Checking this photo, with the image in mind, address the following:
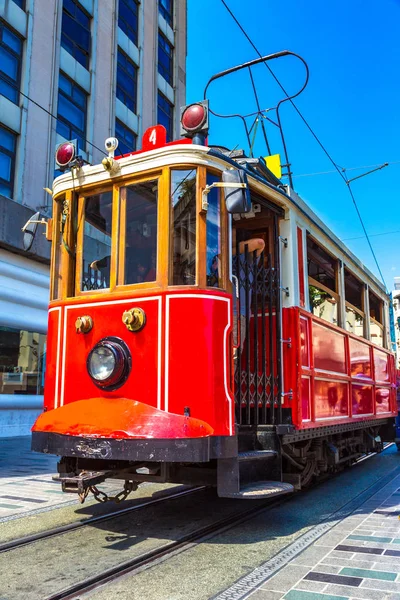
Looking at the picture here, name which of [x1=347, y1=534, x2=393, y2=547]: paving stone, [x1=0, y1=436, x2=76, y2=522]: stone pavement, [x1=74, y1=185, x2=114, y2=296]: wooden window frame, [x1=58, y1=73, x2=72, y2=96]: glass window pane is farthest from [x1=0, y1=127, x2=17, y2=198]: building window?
[x1=347, y1=534, x2=393, y2=547]: paving stone

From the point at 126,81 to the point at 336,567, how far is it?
17.5 metres

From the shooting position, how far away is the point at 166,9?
2119 cm

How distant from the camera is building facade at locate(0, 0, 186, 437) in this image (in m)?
13.1

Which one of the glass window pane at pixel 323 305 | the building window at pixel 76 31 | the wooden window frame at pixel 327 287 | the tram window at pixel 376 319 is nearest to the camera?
the wooden window frame at pixel 327 287

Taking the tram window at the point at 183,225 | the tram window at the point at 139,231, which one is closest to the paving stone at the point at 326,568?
the tram window at the point at 183,225

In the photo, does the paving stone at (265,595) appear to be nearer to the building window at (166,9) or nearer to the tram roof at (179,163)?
the tram roof at (179,163)

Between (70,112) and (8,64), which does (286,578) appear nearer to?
(8,64)

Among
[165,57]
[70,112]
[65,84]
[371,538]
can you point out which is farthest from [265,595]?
[165,57]

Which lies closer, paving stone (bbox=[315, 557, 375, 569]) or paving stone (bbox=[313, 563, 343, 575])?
paving stone (bbox=[313, 563, 343, 575])

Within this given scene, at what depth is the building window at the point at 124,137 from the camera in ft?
57.2

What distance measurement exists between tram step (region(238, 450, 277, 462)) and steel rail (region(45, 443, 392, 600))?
677 mm

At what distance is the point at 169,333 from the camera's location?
445 centimetres

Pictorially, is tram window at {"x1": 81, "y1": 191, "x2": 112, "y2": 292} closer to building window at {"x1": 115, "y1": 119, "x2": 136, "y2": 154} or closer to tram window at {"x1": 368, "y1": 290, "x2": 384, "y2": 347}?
tram window at {"x1": 368, "y1": 290, "x2": 384, "y2": 347}

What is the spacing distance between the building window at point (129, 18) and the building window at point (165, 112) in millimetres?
2212
